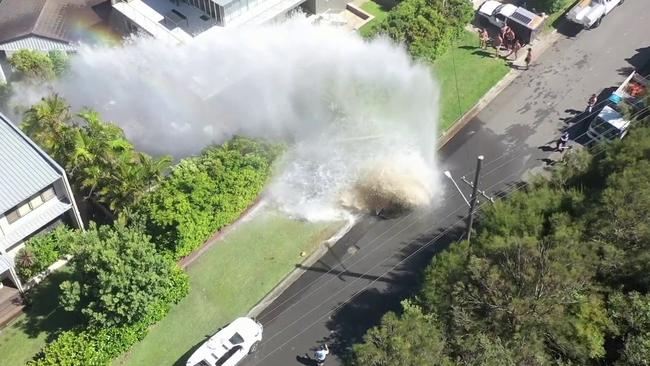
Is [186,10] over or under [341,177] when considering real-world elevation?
over

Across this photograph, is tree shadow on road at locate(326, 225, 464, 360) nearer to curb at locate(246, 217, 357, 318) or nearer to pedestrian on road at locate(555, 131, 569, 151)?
curb at locate(246, 217, 357, 318)

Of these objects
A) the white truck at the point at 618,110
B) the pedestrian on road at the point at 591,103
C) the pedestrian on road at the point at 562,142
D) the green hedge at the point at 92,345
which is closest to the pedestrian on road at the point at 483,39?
the pedestrian on road at the point at 591,103

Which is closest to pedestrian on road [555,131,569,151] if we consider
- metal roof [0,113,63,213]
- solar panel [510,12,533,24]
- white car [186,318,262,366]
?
solar panel [510,12,533,24]

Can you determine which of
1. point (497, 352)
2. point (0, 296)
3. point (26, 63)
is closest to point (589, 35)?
point (497, 352)

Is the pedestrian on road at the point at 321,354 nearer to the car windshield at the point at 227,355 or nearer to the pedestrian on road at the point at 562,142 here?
the car windshield at the point at 227,355

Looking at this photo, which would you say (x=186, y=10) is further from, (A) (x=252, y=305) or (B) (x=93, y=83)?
(A) (x=252, y=305)

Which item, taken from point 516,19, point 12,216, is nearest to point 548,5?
point 516,19
